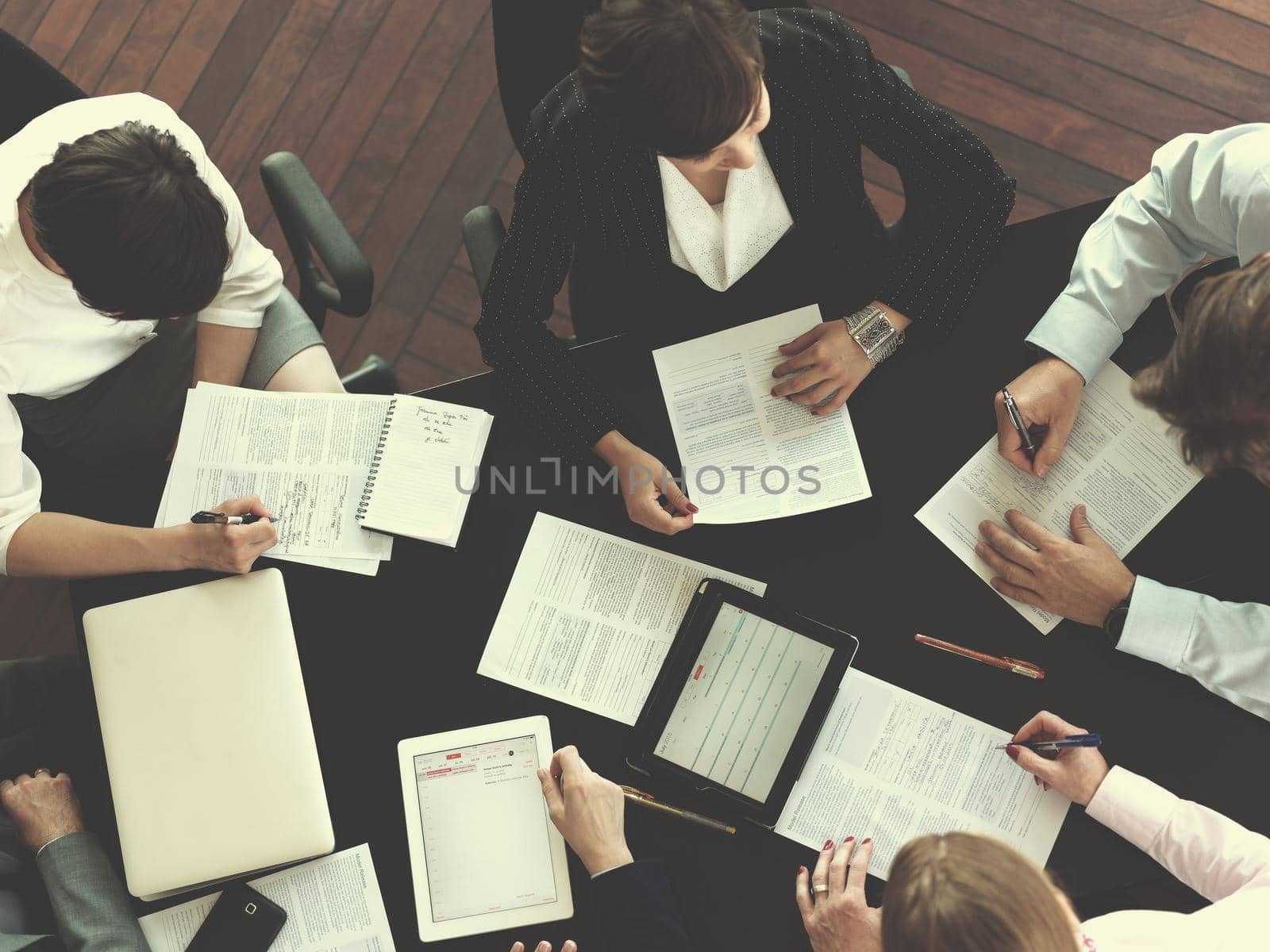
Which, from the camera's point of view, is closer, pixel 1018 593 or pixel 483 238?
pixel 1018 593

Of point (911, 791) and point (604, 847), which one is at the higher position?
point (911, 791)

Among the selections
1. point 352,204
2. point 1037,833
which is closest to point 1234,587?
point 1037,833

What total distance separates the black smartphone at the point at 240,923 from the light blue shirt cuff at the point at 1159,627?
1.28 metres

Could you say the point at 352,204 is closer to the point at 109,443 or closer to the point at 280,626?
the point at 109,443

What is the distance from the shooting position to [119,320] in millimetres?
1337

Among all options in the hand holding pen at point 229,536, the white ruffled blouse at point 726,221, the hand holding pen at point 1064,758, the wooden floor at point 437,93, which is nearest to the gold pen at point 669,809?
the hand holding pen at point 1064,758

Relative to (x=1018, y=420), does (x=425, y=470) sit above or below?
below

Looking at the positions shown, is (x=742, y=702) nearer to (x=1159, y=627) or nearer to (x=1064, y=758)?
(x=1064, y=758)

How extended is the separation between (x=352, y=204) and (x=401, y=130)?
24 cm

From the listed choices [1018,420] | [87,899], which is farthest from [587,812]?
[1018,420]

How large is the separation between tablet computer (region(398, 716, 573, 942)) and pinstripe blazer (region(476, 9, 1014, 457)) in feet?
1.49

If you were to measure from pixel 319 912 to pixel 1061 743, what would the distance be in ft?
3.54

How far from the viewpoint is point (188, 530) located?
1.39 meters

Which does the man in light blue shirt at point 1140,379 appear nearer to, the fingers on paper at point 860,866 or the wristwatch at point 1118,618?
the wristwatch at point 1118,618
